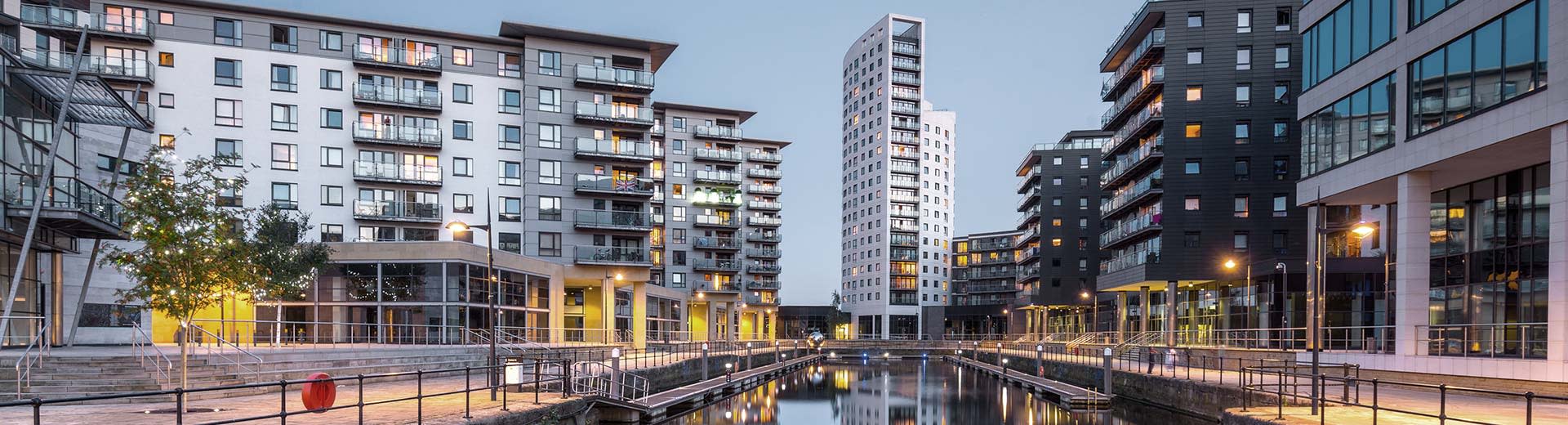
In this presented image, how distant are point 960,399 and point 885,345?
61423 mm

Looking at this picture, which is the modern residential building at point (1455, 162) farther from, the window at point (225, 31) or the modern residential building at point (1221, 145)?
the window at point (225, 31)

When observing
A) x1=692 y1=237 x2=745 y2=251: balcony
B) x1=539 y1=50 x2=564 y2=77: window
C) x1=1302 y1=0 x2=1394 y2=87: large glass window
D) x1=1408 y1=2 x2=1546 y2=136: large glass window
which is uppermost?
x1=539 y1=50 x2=564 y2=77: window

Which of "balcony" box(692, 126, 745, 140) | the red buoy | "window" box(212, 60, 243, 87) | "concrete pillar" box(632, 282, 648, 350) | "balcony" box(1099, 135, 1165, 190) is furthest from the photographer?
"balcony" box(692, 126, 745, 140)

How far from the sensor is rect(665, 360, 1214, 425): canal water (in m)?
33.3

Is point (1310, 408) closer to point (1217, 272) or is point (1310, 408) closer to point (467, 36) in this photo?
point (1217, 272)

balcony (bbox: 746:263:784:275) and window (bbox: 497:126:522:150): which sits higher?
window (bbox: 497:126:522:150)

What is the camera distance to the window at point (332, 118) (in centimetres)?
5653

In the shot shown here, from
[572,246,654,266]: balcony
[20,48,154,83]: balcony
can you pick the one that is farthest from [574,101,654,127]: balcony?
[20,48,154,83]: balcony

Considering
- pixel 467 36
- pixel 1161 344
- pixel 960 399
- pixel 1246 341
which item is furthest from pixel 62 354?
pixel 1161 344

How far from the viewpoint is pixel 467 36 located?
2336 inches

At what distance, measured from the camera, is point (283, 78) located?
2191 inches

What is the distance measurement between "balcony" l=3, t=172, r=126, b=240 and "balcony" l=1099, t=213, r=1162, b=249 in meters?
53.9

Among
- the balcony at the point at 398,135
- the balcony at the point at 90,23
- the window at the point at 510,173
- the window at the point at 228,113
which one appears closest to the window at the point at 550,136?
the window at the point at 510,173

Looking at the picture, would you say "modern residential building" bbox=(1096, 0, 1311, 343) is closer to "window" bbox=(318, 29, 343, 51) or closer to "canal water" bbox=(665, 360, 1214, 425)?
"canal water" bbox=(665, 360, 1214, 425)
